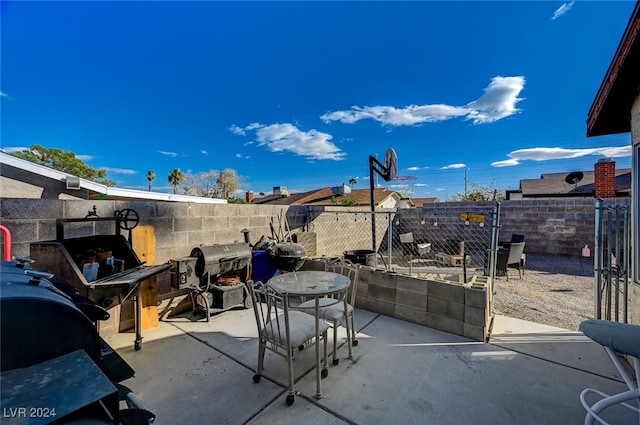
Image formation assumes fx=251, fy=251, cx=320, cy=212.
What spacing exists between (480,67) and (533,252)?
626 centimetres

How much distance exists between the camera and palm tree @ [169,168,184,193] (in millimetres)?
24000

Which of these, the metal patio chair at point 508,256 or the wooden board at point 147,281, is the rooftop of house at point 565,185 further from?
the wooden board at point 147,281

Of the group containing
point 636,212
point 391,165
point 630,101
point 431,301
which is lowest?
point 431,301

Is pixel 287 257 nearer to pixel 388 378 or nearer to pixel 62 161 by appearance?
pixel 388 378

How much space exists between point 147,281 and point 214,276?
81 centimetres

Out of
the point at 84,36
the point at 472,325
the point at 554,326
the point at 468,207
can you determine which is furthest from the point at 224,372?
the point at 468,207

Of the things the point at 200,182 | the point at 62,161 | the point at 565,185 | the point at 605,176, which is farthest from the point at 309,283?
the point at 62,161

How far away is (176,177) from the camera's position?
2403 centimetres

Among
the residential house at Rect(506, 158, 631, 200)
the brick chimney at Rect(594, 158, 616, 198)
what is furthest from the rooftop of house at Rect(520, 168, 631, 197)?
the brick chimney at Rect(594, 158, 616, 198)

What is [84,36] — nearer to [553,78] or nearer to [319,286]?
[319,286]

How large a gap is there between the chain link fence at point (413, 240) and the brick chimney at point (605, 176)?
3037 millimetres

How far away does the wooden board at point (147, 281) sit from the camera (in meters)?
2.98

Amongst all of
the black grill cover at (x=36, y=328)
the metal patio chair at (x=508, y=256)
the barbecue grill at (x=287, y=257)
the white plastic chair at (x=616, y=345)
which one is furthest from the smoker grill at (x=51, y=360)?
the metal patio chair at (x=508, y=256)

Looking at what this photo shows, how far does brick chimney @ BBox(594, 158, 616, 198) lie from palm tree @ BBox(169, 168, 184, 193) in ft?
89.6
